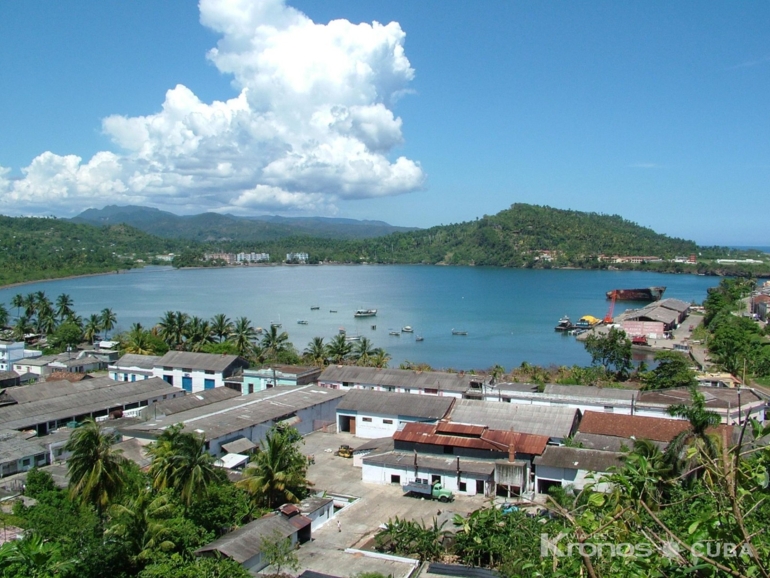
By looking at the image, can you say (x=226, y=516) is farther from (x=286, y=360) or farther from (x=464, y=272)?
(x=464, y=272)

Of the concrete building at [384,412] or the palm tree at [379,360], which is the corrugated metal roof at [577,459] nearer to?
the concrete building at [384,412]

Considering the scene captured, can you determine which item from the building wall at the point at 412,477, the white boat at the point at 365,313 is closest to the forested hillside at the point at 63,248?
the white boat at the point at 365,313

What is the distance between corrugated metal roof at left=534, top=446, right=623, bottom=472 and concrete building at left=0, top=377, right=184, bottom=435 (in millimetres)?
13213

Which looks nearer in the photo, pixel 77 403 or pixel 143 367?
pixel 77 403

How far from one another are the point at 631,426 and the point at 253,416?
977 centimetres

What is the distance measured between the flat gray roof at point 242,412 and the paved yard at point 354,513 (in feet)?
5.20

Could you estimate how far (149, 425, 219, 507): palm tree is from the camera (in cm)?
1016

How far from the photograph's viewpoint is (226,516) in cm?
1055

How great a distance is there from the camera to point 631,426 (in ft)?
51.3

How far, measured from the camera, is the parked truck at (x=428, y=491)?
1279cm

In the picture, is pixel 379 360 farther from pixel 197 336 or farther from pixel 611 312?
pixel 611 312

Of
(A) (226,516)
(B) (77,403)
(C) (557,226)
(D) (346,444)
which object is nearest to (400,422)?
(D) (346,444)

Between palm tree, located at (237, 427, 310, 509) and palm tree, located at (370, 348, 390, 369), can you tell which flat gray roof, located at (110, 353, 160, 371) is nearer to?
palm tree, located at (370, 348, 390, 369)

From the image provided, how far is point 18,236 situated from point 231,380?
10587 cm
